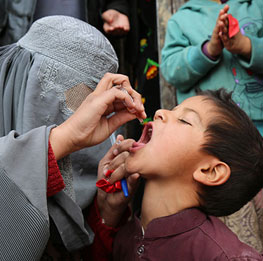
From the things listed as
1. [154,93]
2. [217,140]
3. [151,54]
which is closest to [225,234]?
Result: [217,140]

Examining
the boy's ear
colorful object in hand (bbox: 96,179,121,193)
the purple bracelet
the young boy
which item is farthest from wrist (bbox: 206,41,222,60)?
colorful object in hand (bbox: 96,179,121,193)

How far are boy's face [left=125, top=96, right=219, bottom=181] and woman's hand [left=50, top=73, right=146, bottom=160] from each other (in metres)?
0.13

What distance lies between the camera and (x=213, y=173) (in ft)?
4.63

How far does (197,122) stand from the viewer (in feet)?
4.74

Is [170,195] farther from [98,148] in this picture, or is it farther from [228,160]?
[98,148]

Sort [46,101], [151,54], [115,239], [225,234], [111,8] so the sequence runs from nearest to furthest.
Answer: [225,234], [46,101], [115,239], [111,8], [151,54]

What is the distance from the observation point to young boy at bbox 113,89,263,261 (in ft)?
4.59

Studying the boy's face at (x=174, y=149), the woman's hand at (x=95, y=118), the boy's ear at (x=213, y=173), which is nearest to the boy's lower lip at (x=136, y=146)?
the boy's face at (x=174, y=149)

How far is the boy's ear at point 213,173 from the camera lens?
1386 mm

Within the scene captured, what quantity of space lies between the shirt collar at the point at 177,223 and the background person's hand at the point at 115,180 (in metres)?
0.21

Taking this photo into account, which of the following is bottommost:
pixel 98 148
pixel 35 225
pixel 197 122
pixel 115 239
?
pixel 115 239

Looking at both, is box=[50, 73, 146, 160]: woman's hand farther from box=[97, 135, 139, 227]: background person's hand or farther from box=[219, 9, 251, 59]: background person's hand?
box=[219, 9, 251, 59]: background person's hand

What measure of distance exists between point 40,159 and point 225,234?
2.52 ft

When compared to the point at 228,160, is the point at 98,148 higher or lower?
lower
